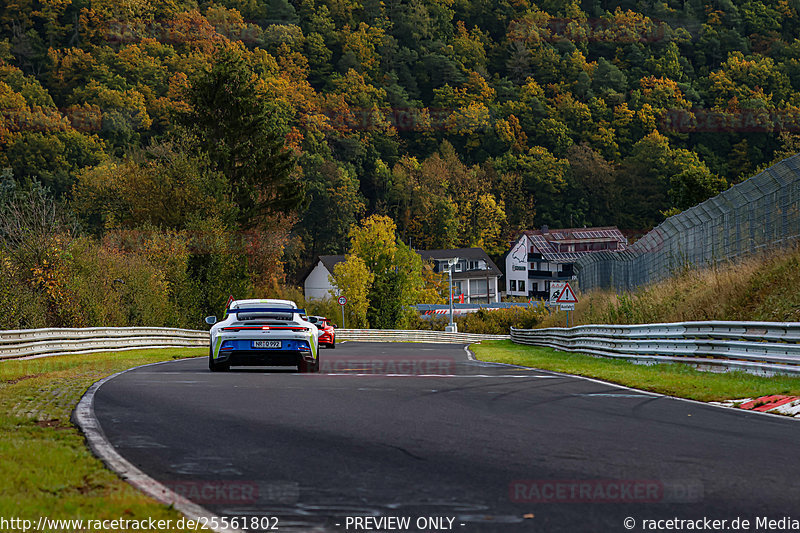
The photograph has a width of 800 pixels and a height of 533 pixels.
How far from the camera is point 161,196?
5441cm

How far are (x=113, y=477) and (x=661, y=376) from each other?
12269 mm

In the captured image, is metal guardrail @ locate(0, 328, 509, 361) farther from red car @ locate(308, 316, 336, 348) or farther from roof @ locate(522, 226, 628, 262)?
roof @ locate(522, 226, 628, 262)

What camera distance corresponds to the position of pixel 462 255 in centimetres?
13938

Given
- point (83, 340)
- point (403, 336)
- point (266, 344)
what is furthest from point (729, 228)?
point (403, 336)

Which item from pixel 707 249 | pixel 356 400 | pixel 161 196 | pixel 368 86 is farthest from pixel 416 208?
pixel 356 400

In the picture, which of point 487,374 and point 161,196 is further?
point 161,196

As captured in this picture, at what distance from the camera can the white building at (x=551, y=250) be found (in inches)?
5482

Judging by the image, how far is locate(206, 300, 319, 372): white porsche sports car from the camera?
17.7 m

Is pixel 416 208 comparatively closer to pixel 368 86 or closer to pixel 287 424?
pixel 368 86

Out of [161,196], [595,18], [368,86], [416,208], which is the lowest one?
[161,196]

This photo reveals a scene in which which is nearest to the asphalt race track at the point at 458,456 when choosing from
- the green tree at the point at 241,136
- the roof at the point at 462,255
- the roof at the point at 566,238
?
the green tree at the point at 241,136

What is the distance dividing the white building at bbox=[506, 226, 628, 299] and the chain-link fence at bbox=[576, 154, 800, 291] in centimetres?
10620

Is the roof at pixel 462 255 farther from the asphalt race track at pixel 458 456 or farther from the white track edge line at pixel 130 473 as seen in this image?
the white track edge line at pixel 130 473

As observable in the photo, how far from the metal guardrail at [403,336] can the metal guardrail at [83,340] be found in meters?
23.5
